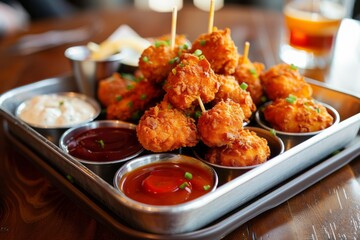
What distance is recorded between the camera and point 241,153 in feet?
7.18

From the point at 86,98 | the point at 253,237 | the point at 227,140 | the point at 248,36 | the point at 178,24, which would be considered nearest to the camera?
the point at 253,237

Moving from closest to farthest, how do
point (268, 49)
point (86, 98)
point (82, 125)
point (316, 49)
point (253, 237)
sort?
point (253, 237), point (82, 125), point (86, 98), point (316, 49), point (268, 49)

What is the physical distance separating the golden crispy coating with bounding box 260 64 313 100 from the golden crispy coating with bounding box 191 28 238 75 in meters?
0.38

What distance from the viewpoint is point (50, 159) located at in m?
2.44

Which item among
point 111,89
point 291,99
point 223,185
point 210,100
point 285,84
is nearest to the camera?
point 223,185

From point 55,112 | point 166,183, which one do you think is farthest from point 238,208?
point 55,112

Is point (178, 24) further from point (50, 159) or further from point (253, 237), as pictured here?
point (253, 237)

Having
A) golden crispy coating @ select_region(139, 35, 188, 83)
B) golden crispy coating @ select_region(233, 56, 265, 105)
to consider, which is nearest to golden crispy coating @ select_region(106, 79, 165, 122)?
golden crispy coating @ select_region(139, 35, 188, 83)

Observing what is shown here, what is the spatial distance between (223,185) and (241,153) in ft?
1.14

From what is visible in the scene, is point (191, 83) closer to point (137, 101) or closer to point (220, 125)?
point (220, 125)

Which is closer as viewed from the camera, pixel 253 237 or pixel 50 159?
pixel 253 237

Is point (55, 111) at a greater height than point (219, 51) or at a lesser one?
lesser

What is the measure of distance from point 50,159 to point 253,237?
1.21 m

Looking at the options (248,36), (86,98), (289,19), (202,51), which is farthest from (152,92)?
(248,36)
